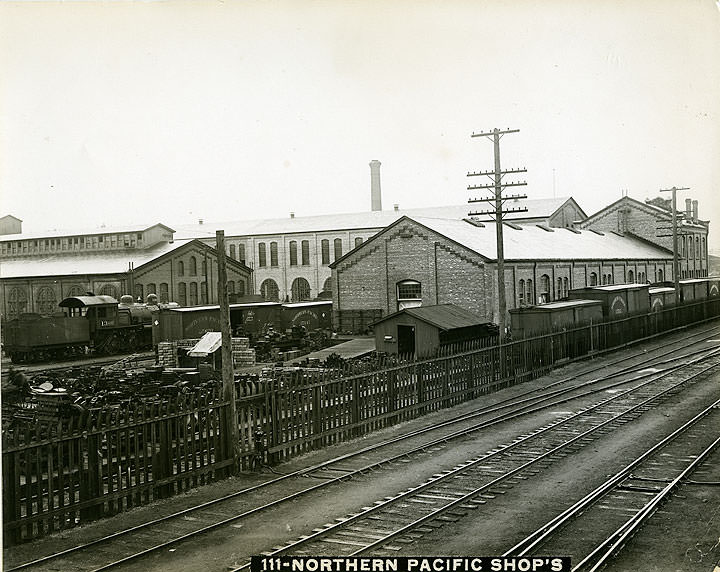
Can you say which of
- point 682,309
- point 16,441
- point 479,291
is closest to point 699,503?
point 16,441

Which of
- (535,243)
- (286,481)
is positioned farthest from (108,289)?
(286,481)

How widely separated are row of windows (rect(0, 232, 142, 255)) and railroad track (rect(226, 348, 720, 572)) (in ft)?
108

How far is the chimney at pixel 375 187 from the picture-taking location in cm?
6488

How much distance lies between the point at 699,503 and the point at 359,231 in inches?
1935

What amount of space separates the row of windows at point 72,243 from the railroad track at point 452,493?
32834mm

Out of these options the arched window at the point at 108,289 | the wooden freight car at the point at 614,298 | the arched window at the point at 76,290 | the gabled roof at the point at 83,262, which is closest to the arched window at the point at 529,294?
the wooden freight car at the point at 614,298

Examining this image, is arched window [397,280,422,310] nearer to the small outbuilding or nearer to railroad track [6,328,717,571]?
the small outbuilding

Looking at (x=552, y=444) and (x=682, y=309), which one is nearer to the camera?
(x=552, y=444)

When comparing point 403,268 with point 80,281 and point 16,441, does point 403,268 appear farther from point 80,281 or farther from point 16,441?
point 16,441

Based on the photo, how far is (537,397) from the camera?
59.9 feet

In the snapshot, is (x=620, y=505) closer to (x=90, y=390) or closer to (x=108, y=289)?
(x=90, y=390)

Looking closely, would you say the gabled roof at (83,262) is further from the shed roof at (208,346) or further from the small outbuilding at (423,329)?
the small outbuilding at (423,329)

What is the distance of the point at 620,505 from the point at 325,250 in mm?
49948

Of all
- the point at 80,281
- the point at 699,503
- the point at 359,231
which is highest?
the point at 359,231
